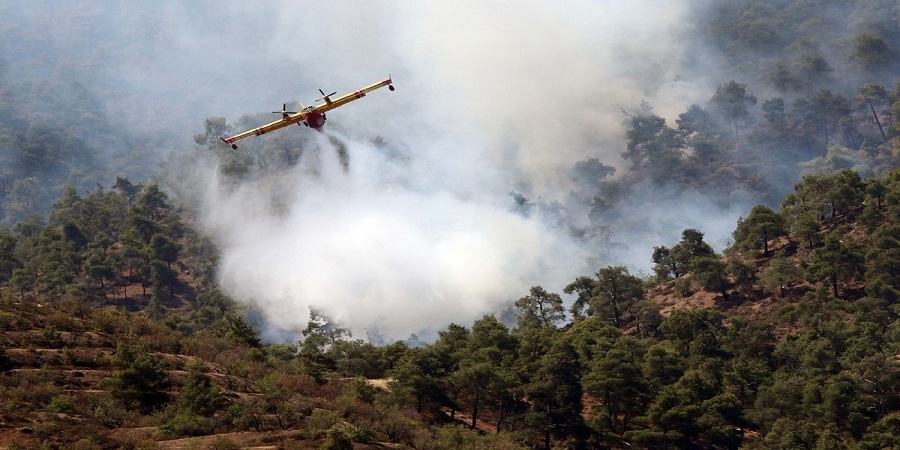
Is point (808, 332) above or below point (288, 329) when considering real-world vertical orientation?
below

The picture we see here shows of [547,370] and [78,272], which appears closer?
[547,370]

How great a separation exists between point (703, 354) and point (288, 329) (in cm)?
8165

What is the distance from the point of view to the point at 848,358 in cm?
10106

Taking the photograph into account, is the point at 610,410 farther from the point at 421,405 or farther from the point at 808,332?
the point at 808,332

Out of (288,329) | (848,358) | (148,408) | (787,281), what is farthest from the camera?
(288,329)

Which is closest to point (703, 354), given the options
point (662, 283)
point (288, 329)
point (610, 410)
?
point (610, 410)

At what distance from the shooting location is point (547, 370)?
99.4m

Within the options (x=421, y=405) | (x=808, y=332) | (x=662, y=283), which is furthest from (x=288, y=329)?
(x=808, y=332)

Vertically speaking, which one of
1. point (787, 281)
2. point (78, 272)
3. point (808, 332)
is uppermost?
point (78, 272)

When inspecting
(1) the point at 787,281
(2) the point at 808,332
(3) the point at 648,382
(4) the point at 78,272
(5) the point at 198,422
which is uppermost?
(4) the point at 78,272

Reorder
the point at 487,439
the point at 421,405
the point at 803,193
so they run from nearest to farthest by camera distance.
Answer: the point at 487,439 → the point at 421,405 → the point at 803,193

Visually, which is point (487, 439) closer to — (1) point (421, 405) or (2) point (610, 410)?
(1) point (421, 405)

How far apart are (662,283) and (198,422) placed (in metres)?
93.4

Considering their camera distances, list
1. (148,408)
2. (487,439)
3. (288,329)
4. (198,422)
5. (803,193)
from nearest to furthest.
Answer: (198,422), (148,408), (487,439), (803,193), (288,329)
